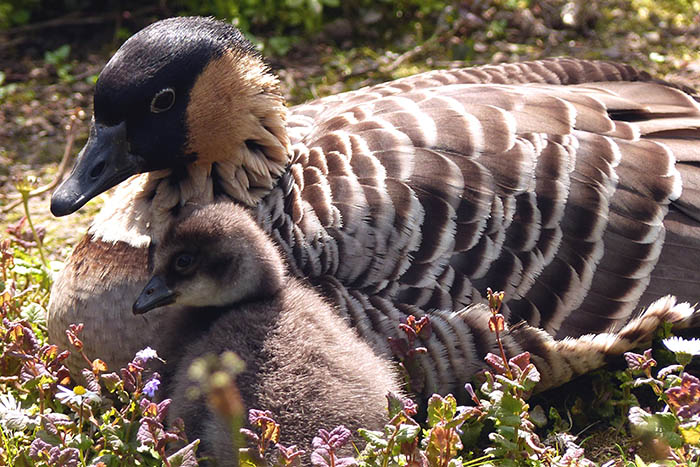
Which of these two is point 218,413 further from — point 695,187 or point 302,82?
point 302,82

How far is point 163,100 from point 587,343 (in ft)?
6.38

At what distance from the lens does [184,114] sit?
3.88 meters

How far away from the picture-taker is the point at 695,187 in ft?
12.9

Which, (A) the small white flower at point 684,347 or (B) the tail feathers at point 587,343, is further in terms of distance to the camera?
(B) the tail feathers at point 587,343

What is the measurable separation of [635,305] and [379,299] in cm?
106

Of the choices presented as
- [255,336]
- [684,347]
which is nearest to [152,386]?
[255,336]

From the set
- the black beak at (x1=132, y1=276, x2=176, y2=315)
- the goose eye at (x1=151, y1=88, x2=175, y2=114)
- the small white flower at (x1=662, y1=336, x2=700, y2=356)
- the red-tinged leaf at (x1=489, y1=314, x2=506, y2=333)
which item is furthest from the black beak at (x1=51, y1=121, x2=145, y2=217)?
the small white flower at (x1=662, y1=336, x2=700, y2=356)

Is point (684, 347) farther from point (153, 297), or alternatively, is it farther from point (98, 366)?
point (98, 366)

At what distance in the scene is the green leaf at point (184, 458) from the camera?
3.06 metres

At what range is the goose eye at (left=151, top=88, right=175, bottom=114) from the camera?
3.77 meters

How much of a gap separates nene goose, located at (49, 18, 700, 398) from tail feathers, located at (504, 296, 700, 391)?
0.01 meters

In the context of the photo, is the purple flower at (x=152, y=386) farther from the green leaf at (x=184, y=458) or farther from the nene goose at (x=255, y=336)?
the green leaf at (x=184, y=458)

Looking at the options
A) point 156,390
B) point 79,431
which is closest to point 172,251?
point 156,390

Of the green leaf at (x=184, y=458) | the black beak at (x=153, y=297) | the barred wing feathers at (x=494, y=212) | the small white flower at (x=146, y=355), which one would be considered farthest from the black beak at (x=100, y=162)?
the green leaf at (x=184, y=458)
